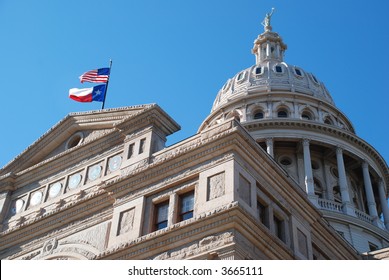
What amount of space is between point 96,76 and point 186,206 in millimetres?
13428

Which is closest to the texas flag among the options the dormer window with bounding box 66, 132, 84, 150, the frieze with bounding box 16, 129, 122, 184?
the dormer window with bounding box 66, 132, 84, 150

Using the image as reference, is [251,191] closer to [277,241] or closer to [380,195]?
[277,241]

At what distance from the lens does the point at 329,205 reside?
4712 cm

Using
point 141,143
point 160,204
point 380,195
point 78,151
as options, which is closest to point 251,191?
point 160,204

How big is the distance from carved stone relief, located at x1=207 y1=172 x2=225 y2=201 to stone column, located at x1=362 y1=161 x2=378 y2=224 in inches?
1262

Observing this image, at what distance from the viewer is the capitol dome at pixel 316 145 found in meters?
47.2

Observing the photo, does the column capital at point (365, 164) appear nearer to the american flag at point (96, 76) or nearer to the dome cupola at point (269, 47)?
the dome cupola at point (269, 47)

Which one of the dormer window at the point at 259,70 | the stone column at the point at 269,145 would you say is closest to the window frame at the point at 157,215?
the stone column at the point at 269,145

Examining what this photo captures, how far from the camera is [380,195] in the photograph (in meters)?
53.2

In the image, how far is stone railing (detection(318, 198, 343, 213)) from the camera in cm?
4669

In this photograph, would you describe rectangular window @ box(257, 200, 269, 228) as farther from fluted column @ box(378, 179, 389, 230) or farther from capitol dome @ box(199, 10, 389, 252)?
fluted column @ box(378, 179, 389, 230)

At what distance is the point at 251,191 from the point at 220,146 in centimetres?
192

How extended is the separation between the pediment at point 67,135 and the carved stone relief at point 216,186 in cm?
795

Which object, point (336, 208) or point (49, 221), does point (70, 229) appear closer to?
point (49, 221)
